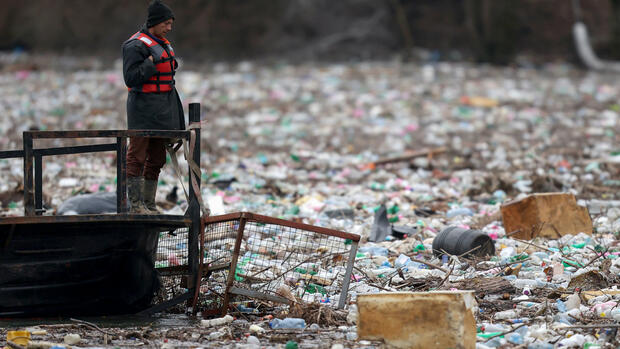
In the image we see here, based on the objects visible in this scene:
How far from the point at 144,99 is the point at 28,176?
89cm

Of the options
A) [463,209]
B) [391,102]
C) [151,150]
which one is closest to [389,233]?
[463,209]

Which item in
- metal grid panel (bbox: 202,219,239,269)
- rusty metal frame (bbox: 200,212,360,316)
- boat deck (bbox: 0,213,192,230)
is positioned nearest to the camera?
boat deck (bbox: 0,213,192,230)

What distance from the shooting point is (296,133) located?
34.5 ft

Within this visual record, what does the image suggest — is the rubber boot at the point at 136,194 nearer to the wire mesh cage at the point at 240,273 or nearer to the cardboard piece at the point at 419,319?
the wire mesh cage at the point at 240,273

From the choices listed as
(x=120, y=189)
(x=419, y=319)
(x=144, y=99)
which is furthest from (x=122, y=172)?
(x=419, y=319)

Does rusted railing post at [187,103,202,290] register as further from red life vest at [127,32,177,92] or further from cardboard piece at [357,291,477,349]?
cardboard piece at [357,291,477,349]

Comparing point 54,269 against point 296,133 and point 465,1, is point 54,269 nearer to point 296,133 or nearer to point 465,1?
point 296,133

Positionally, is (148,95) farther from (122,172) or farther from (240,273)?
(240,273)

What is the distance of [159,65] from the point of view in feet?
15.6

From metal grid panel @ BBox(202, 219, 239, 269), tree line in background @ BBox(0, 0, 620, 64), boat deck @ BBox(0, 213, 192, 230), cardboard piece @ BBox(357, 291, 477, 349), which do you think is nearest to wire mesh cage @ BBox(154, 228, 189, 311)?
metal grid panel @ BBox(202, 219, 239, 269)

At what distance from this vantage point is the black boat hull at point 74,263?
403 centimetres

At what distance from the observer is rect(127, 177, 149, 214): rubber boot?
471 cm

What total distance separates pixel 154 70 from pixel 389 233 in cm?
227

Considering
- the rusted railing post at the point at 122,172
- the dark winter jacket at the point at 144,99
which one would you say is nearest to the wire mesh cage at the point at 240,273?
the rusted railing post at the point at 122,172
